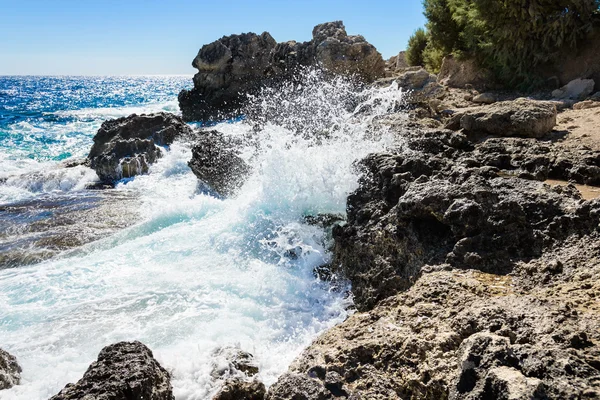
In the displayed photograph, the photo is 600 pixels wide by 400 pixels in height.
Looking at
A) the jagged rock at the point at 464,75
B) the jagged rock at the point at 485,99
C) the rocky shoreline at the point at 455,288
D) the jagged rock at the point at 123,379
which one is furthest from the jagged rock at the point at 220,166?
the jagged rock at the point at 464,75

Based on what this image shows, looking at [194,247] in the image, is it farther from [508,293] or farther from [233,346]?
[508,293]

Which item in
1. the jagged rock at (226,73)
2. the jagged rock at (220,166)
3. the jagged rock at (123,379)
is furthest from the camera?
the jagged rock at (226,73)

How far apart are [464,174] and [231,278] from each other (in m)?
3.26

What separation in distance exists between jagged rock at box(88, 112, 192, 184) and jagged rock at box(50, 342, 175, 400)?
11.9 meters

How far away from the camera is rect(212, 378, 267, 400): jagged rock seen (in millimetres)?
3188

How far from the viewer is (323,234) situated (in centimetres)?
612

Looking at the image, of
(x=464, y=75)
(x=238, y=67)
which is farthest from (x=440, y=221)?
(x=238, y=67)

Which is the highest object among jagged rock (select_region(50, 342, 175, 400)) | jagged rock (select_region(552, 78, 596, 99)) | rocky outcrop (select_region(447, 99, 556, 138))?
jagged rock (select_region(552, 78, 596, 99))

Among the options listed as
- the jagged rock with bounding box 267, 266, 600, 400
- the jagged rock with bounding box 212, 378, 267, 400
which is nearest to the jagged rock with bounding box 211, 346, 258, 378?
the jagged rock with bounding box 212, 378, 267, 400

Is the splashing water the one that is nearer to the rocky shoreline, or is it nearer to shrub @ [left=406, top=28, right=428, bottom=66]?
the rocky shoreline

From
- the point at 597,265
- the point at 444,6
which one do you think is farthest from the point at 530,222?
the point at 444,6

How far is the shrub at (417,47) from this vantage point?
27.9 m

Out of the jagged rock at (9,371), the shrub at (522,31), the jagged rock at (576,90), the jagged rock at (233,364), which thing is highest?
the shrub at (522,31)

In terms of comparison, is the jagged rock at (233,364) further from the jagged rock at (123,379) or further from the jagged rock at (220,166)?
the jagged rock at (220,166)
